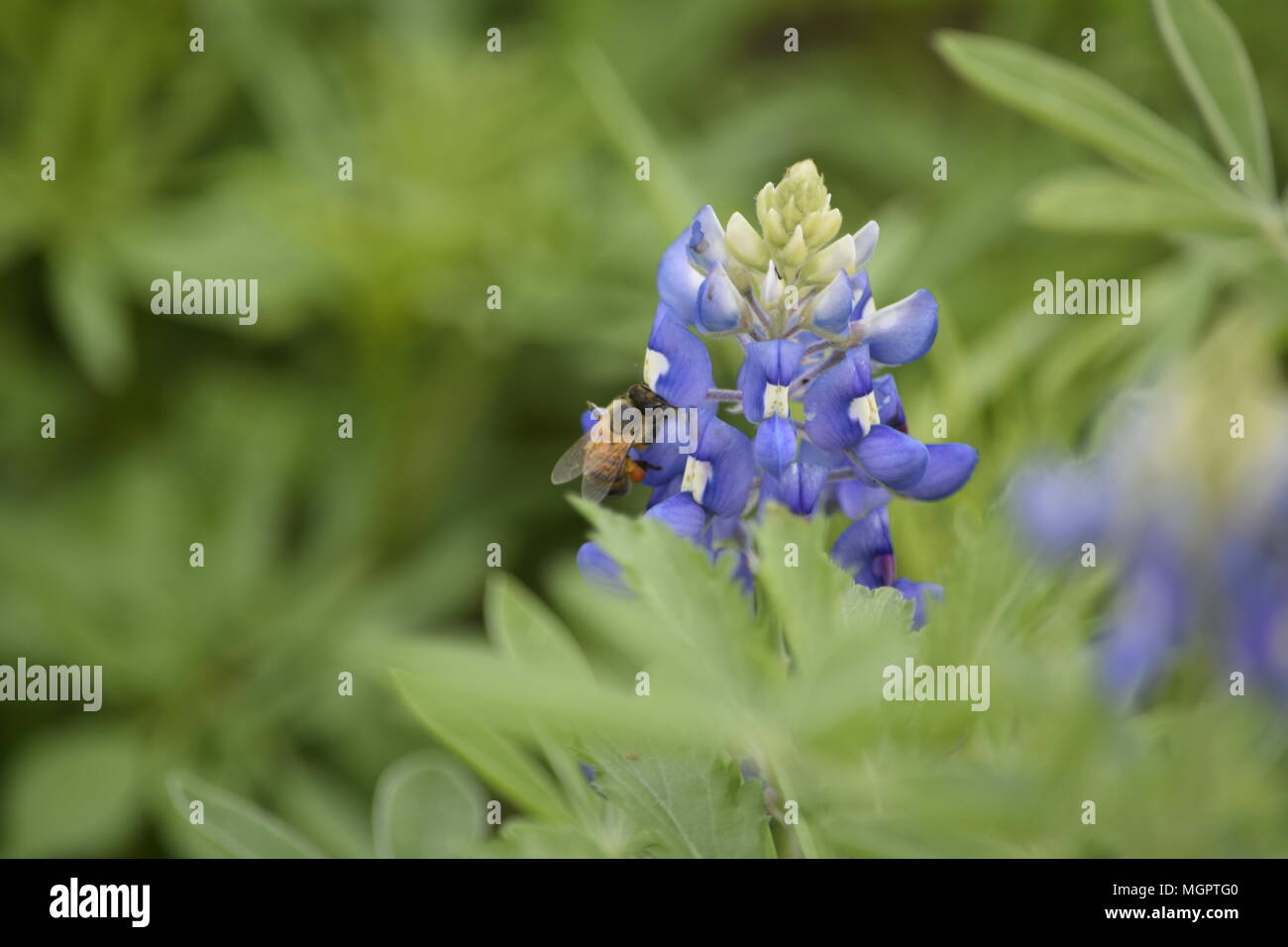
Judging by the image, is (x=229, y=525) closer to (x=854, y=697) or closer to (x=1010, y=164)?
(x=1010, y=164)

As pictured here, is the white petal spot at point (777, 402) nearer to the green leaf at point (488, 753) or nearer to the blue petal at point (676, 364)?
the blue petal at point (676, 364)

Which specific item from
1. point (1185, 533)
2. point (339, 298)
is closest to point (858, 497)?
point (1185, 533)

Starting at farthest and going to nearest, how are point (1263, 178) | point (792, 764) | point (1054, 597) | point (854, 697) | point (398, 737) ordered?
point (398, 737) < point (1263, 178) < point (1054, 597) < point (792, 764) < point (854, 697)

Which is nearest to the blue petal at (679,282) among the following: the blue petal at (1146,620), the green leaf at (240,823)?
the blue petal at (1146,620)

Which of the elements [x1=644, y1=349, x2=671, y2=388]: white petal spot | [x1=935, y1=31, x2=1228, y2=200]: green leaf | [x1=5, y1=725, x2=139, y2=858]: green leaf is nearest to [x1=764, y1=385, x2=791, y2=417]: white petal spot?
[x1=644, y1=349, x2=671, y2=388]: white petal spot

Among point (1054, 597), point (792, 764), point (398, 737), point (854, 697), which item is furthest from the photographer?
point (398, 737)

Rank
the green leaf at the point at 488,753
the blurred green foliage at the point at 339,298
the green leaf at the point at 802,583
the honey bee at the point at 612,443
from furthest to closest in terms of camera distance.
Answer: the blurred green foliage at the point at 339,298
the honey bee at the point at 612,443
the green leaf at the point at 488,753
the green leaf at the point at 802,583

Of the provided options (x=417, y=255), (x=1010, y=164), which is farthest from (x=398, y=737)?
(x=1010, y=164)
